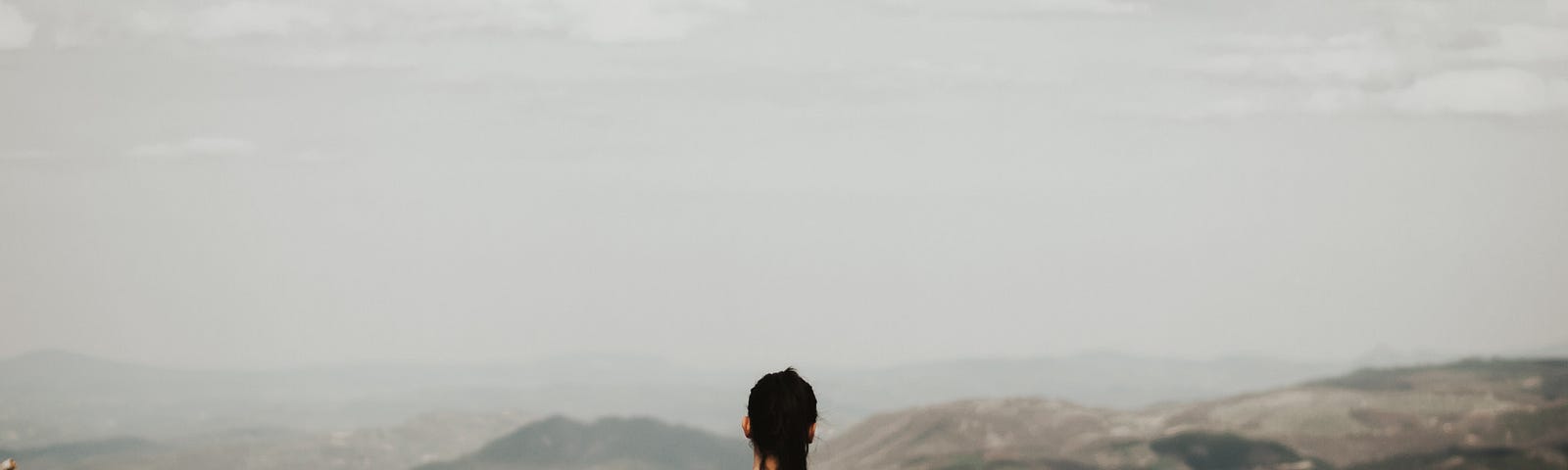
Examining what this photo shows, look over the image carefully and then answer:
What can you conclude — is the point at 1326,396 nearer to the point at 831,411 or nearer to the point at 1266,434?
the point at 1266,434

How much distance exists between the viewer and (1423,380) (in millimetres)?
197000

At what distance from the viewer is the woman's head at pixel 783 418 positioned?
6.86 m

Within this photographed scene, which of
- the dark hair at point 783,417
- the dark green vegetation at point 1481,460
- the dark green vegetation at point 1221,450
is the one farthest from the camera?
the dark green vegetation at point 1221,450

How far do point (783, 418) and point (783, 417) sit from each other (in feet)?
0.04

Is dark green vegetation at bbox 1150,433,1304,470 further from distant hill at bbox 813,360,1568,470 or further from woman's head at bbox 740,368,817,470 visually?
woman's head at bbox 740,368,817,470

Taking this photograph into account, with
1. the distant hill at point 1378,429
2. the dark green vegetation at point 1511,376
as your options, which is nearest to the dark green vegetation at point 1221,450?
the distant hill at point 1378,429

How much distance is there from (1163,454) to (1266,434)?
14.4 metres

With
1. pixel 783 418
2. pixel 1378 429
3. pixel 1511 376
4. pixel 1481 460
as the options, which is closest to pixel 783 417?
pixel 783 418

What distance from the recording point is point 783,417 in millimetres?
6867

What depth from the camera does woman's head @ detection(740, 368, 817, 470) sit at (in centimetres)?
686

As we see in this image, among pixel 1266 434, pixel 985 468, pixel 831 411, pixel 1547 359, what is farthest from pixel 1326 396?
pixel 831 411

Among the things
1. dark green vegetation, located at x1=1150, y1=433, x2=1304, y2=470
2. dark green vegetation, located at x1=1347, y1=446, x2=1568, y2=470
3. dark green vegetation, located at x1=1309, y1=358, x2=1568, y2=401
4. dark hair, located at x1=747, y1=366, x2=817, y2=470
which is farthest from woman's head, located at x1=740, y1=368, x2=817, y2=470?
dark green vegetation, located at x1=1309, y1=358, x2=1568, y2=401

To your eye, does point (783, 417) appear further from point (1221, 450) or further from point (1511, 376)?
point (1511, 376)

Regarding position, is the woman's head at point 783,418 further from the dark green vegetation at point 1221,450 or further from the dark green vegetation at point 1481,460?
the dark green vegetation at point 1221,450
